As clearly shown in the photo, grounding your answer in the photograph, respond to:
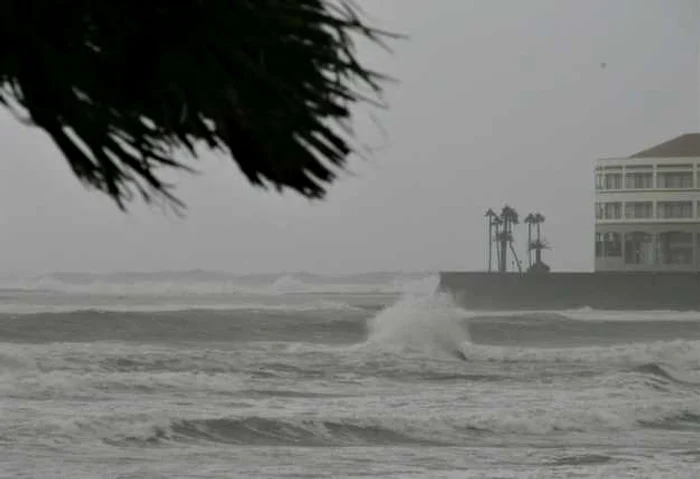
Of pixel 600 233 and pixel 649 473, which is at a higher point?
pixel 600 233

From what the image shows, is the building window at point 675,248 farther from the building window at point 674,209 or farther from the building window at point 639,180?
the building window at point 639,180

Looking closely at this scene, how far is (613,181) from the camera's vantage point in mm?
75500

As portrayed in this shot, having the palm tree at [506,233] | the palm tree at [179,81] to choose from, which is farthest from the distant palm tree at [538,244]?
the palm tree at [179,81]

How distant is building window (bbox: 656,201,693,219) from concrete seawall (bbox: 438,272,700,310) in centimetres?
878

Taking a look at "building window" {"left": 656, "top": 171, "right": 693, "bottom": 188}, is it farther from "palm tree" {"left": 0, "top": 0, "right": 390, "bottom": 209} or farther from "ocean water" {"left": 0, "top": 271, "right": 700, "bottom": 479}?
"palm tree" {"left": 0, "top": 0, "right": 390, "bottom": 209}

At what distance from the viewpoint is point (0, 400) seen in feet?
65.7

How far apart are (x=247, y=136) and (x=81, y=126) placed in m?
0.14

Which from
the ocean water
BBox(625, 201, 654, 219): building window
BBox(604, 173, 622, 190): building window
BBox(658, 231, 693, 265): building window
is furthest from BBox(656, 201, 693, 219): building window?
the ocean water

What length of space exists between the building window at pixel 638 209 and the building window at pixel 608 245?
3.75 ft

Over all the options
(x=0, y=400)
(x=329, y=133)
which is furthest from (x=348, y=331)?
(x=329, y=133)

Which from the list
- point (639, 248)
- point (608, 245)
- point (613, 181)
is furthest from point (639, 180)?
point (639, 248)

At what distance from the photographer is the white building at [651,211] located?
234ft

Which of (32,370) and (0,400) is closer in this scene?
(0,400)

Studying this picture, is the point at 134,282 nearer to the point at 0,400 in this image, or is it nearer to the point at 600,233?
the point at 600,233
